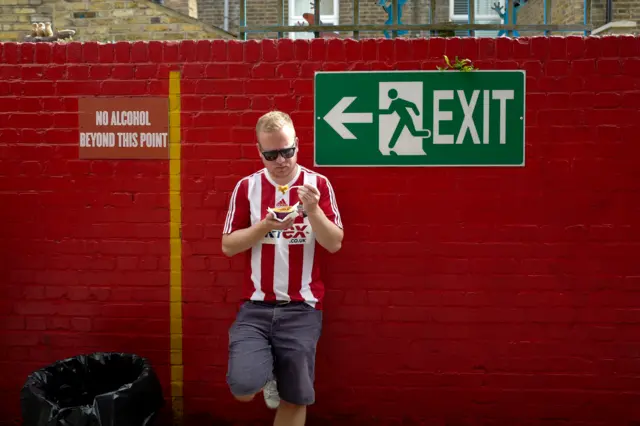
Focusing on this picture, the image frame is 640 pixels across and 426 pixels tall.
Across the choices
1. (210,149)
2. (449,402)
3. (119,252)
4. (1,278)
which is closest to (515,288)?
(449,402)

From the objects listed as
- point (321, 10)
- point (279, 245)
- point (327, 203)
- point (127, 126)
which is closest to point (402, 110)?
point (327, 203)

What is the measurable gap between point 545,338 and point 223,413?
2.12 meters

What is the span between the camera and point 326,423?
3.65 metres

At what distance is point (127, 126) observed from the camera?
3.63 m

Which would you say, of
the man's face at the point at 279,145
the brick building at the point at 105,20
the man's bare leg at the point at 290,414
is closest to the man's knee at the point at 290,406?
the man's bare leg at the point at 290,414

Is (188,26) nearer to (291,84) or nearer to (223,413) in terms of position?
(291,84)

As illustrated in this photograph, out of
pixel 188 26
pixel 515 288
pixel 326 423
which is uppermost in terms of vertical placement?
pixel 188 26

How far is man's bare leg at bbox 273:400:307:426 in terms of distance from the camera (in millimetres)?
3082

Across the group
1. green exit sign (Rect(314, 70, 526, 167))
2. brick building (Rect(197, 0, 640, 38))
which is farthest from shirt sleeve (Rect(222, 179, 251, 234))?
Result: brick building (Rect(197, 0, 640, 38))

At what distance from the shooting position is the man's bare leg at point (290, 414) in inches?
121

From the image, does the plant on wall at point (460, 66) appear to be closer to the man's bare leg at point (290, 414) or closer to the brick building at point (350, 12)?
the man's bare leg at point (290, 414)

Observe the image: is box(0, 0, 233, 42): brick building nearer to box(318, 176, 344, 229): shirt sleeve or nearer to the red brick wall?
the red brick wall

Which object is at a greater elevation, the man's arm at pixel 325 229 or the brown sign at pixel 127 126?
the brown sign at pixel 127 126

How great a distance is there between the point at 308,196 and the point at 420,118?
3.63 ft
